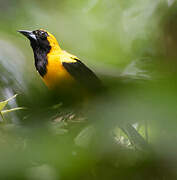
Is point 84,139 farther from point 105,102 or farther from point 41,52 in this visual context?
point 41,52

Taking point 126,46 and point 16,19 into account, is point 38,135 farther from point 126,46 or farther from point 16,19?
point 16,19

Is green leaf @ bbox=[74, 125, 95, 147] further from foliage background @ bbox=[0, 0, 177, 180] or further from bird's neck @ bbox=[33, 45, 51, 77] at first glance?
bird's neck @ bbox=[33, 45, 51, 77]

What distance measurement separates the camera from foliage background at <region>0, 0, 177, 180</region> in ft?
0.52

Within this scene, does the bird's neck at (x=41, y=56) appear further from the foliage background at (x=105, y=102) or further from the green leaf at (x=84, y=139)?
the green leaf at (x=84, y=139)

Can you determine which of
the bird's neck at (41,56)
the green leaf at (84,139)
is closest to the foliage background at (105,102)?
the green leaf at (84,139)

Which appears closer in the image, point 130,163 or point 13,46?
point 130,163

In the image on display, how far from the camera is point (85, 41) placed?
1.23 ft

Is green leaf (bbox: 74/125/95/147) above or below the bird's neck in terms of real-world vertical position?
below

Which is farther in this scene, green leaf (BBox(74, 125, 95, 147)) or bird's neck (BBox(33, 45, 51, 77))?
bird's neck (BBox(33, 45, 51, 77))

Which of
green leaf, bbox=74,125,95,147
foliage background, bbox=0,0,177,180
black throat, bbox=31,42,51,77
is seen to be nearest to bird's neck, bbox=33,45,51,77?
black throat, bbox=31,42,51,77

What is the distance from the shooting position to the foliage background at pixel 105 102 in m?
0.16

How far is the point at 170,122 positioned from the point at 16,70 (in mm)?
337

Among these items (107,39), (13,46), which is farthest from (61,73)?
(107,39)

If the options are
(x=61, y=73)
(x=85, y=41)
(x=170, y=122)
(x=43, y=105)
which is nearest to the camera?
(x=170, y=122)
